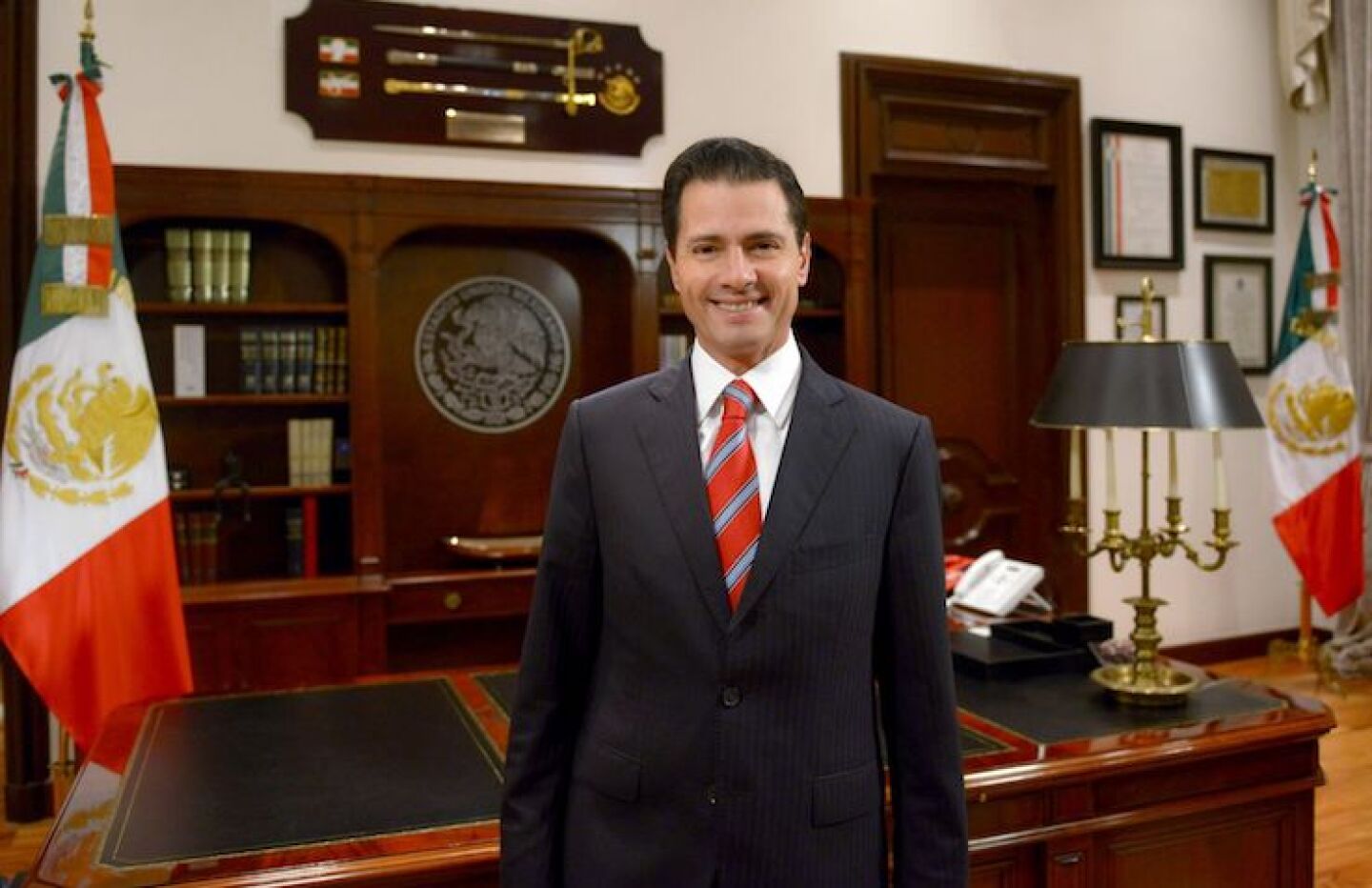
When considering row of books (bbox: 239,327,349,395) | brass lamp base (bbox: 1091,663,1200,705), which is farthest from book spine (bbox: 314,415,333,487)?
brass lamp base (bbox: 1091,663,1200,705)

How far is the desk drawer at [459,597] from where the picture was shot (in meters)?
4.16

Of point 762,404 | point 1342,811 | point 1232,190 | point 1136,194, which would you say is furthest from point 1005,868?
point 1232,190

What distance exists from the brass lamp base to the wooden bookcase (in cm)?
242

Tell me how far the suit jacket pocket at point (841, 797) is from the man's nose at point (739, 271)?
53 cm

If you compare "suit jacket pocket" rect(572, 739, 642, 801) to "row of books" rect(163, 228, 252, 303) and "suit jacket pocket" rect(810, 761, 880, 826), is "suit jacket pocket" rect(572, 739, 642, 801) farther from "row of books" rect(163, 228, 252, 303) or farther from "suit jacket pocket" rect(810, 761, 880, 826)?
"row of books" rect(163, 228, 252, 303)

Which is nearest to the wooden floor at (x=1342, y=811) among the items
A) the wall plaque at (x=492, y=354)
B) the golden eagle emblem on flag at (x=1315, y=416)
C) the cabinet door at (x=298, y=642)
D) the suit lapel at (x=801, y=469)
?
the cabinet door at (x=298, y=642)

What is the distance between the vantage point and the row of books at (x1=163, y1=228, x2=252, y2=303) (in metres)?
4.02

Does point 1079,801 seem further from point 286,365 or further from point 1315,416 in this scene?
point 1315,416

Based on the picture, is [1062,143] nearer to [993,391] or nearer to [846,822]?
[993,391]

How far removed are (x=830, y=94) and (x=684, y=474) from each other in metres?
3.90

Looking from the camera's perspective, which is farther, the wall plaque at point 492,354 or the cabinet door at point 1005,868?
the wall plaque at point 492,354

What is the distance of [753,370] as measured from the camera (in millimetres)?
1354

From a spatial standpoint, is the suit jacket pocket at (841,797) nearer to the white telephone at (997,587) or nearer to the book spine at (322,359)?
the white telephone at (997,587)

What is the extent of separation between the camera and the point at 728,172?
1294mm
